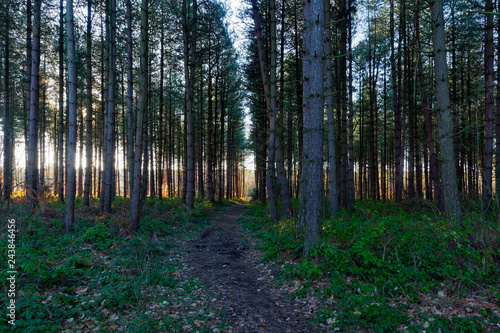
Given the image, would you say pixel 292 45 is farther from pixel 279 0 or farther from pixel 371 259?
pixel 371 259

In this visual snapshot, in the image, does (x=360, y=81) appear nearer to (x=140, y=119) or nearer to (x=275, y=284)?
A: (x=140, y=119)

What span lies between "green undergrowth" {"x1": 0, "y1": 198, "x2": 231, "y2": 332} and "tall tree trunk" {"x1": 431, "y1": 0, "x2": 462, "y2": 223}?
6901 mm

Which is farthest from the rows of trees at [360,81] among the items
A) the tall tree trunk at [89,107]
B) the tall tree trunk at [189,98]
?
the tall tree trunk at [89,107]

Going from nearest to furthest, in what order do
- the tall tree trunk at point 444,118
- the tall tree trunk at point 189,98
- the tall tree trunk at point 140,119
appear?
1. the tall tree trunk at point 444,118
2. the tall tree trunk at point 140,119
3. the tall tree trunk at point 189,98

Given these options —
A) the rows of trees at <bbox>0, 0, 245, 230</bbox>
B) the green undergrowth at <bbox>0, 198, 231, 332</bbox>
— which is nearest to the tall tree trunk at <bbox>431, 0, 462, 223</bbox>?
the green undergrowth at <bbox>0, 198, 231, 332</bbox>

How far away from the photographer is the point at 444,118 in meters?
6.70

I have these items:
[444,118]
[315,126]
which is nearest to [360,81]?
[444,118]

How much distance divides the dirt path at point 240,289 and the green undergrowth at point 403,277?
500 mm

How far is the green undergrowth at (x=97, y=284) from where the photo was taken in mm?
3830

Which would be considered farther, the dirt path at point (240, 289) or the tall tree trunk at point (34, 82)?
the tall tree trunk at point (34, 82)

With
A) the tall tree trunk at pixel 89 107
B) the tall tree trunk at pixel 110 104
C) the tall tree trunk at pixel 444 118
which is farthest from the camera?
the tall tree trunk at pixel 89 107

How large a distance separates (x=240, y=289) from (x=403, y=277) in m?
3.37

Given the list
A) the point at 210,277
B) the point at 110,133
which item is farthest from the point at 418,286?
the point at 110,133

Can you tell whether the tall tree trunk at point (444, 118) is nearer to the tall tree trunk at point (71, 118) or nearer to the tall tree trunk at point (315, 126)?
the tall tree trunk at point (315, 126)
